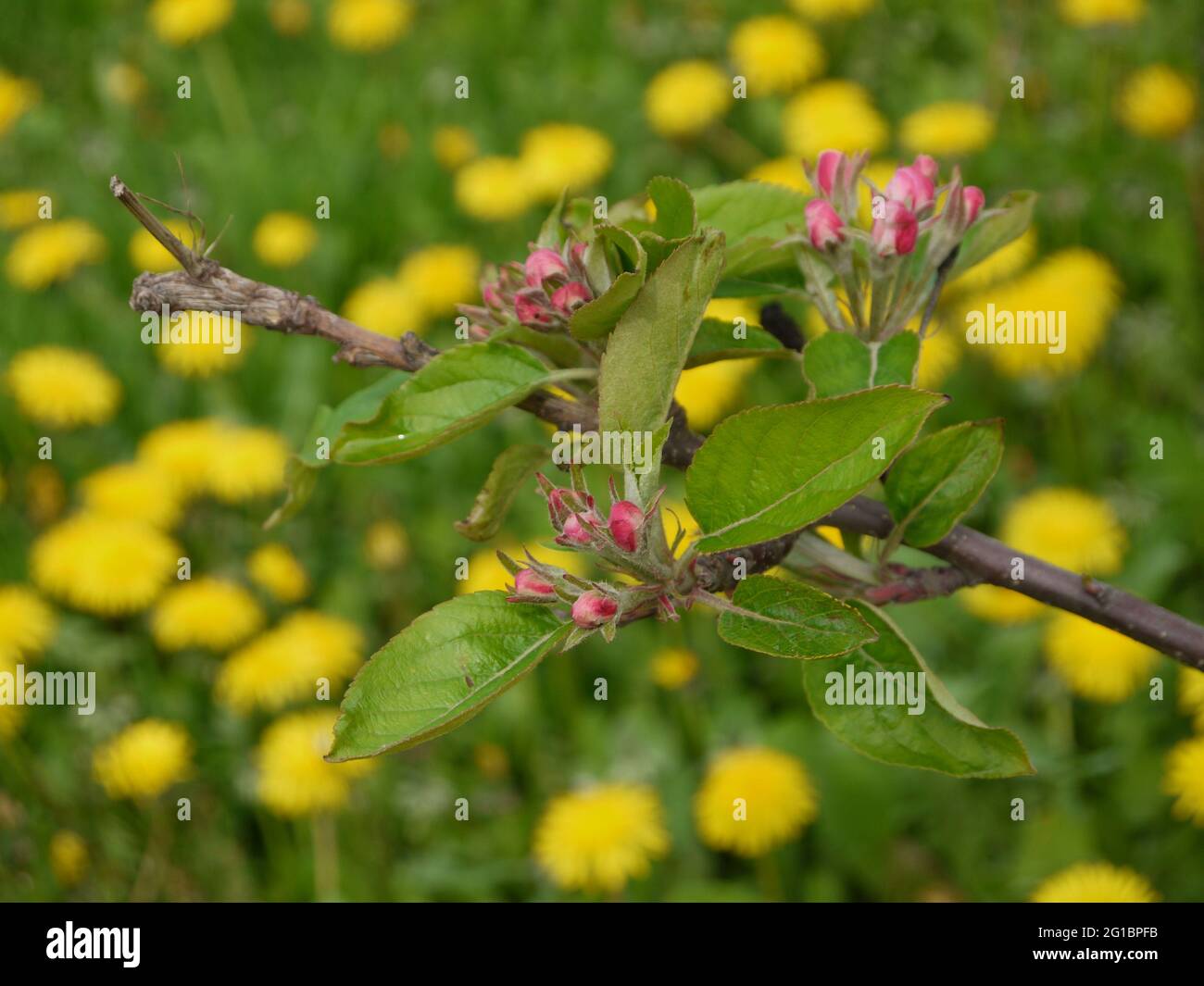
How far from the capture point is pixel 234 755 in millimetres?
2498

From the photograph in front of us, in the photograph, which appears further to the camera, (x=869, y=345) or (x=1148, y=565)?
(x=1148, y=565)

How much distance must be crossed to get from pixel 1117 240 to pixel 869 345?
2299mm

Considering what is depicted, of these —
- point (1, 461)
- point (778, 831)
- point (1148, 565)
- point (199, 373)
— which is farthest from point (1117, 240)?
point (1, 461)

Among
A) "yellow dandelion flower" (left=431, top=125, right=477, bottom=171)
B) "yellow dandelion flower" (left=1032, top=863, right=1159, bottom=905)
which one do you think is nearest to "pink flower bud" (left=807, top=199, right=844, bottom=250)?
"yellow dandelion flower" (left=1032, top=863, right=1159, bottom=905)

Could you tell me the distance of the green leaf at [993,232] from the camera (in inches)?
38.3

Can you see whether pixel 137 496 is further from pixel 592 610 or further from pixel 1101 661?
pixel 592 610

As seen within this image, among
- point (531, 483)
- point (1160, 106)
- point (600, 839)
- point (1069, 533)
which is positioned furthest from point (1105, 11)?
point (600, 839)

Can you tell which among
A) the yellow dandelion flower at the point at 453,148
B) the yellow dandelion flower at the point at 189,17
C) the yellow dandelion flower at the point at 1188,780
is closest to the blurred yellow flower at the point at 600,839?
the yellow dandelion flower at the point at 1188,780

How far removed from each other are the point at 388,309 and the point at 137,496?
2.30 ft

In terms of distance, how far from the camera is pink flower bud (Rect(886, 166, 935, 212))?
914mm

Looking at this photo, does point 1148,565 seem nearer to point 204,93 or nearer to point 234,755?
point 234,755

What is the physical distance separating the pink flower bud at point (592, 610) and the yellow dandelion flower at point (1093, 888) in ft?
4.19

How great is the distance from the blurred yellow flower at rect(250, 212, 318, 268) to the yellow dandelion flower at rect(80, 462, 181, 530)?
0.69 m

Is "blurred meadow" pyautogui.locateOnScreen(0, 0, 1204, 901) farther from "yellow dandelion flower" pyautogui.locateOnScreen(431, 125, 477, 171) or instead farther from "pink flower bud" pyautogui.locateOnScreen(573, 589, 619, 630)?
"pink flower bud" pyautogui.locateOnScreen(573, 589, 619, 630)
